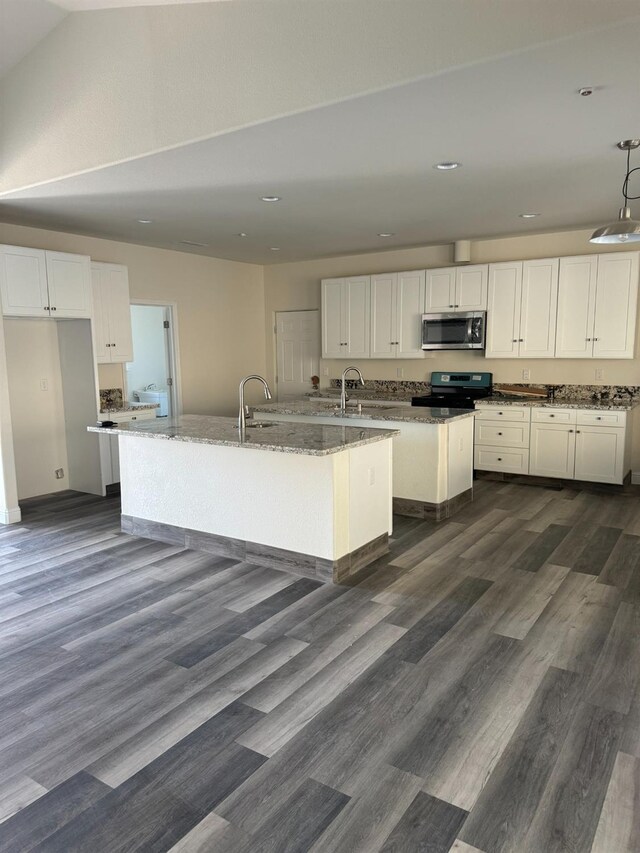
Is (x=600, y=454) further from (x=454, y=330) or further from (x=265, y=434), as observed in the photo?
(x=265, y=434)

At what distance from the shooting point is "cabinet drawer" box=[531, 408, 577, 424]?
18.9 ft

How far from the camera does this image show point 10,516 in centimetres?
503

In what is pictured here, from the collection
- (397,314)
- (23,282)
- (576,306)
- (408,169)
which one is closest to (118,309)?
(23,282)

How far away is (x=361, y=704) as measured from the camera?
246 cm

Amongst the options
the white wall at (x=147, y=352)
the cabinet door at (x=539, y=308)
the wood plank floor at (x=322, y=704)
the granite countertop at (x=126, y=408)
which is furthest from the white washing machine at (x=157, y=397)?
the cabinet door at (x=539, y=308)

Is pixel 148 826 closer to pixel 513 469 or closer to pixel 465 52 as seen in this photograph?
pixel 465 52

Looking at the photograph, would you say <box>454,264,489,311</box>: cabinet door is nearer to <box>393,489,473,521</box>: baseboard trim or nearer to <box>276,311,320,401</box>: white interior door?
<box>276,311,320,401</box>: white interior door

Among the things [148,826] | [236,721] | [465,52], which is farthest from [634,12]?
[148,826]

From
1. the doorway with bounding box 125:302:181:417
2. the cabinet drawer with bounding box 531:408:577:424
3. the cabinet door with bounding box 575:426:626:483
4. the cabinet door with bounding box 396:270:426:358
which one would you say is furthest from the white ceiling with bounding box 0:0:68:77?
the cabinet door with bounding box 575:426:626:483

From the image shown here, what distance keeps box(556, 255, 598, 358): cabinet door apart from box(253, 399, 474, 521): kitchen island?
5.15 ft

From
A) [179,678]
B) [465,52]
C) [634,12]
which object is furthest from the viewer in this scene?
[179,678]

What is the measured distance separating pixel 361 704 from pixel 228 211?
4009mm

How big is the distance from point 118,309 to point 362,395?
307cm

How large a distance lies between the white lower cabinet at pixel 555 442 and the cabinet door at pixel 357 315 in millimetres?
1829
